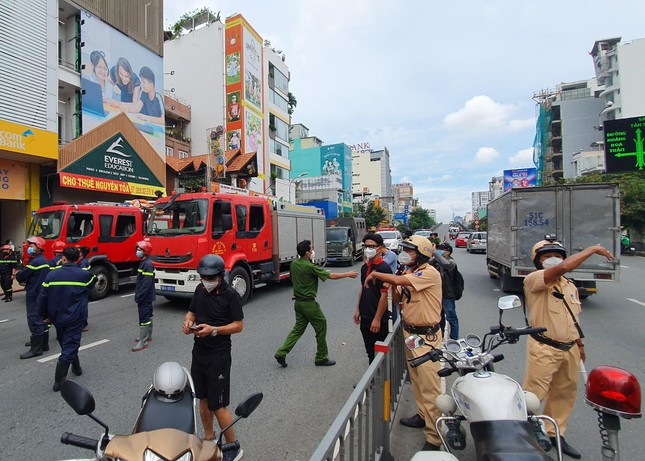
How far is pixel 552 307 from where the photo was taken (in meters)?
2.75

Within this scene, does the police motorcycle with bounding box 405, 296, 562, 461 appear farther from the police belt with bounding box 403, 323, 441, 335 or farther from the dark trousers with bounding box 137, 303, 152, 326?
the dark trousers with bounding box 137, 303, 152, 326

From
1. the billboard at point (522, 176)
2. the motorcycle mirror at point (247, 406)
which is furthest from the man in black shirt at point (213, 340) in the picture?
the billboard at point (522, 176)

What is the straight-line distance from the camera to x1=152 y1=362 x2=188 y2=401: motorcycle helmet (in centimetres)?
218

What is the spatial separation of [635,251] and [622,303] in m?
22.9

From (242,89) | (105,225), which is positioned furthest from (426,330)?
(242,89)

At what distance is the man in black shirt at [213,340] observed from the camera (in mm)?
2691

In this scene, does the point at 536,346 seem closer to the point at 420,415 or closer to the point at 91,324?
the point at 420,415

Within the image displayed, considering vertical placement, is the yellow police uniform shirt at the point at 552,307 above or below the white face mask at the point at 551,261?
below

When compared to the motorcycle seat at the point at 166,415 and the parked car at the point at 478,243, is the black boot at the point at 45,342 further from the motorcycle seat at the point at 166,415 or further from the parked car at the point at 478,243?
the parked car at the point at 478,243

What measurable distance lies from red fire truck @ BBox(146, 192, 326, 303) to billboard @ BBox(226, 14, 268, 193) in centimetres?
1934

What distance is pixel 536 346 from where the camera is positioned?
2770 millimetres

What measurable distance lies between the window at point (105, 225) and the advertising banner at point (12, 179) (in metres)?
6.72

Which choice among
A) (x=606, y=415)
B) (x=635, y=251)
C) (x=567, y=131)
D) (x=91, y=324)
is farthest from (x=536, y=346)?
(x=567, y=131)

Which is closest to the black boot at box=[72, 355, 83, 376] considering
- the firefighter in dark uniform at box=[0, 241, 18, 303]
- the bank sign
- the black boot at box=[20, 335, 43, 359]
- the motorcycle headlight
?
the black boot at box=[20, 335, 43, 359]
